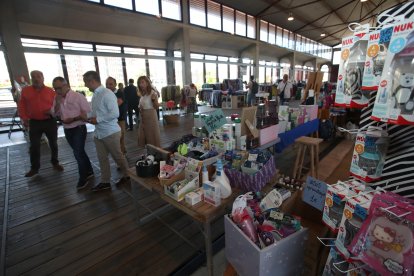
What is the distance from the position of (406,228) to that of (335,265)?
1.17 feet

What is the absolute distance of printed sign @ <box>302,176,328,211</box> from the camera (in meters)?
1.35

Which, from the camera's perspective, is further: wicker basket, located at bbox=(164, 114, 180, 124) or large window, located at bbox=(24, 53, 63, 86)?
wicker basket, located at bbox=(164, 114, 180, 124)

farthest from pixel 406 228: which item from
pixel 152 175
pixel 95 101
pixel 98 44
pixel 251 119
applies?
pixel 98 44

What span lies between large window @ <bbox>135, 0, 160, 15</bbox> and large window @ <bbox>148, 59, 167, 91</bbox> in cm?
175

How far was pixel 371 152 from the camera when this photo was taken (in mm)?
918

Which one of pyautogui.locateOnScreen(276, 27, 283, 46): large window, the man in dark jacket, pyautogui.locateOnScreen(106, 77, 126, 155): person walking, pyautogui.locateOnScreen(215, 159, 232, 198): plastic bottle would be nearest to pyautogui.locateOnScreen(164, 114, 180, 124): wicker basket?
the man in dark jacket

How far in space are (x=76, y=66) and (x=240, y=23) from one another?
8.09 metres

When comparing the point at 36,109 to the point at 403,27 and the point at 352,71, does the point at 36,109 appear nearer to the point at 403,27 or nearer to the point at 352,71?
the point at 352,71

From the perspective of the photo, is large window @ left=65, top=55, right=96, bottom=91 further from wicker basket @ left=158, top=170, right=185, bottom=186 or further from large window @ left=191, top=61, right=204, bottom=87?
wicker basket @ left=158, top=170, right=185, bottom=186

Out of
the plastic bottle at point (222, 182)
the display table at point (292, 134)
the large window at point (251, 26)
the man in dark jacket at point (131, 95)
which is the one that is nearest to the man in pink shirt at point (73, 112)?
the plastic bottle at point (222, 182)

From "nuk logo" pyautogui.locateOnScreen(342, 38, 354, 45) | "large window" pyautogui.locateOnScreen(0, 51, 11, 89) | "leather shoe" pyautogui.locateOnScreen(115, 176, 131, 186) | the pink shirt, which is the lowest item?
"leather shoe" pyautogui.locateOnScreen(115, 176, 131, 186)

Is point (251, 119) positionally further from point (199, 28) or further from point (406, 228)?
point (199, 28)

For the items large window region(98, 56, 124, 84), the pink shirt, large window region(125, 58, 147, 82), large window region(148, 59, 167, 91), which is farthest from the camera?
large window region(148, 59, 167, 91)

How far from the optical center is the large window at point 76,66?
704 cm
